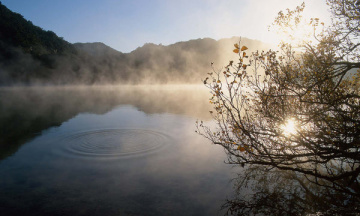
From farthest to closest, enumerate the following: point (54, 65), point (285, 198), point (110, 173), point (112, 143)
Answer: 1. point (54, 65)
2. point (112, 143)
3. point (110, 173)
4. point (285, 198)

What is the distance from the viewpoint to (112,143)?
17.1 m

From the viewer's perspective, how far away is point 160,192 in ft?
32.2

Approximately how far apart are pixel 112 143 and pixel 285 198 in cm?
1262

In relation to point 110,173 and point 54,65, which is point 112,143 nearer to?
point 110,173

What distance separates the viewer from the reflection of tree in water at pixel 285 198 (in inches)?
314

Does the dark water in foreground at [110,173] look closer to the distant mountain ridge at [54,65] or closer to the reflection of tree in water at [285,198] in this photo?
the reflection of tree in water at [285,198]

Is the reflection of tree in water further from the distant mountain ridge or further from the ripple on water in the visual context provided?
the distant mountain ridge

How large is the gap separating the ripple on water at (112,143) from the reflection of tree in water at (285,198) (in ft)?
25.0

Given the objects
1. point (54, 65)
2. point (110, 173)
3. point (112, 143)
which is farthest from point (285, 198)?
point (54, 65)

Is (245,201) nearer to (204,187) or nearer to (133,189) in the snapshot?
(204,187)

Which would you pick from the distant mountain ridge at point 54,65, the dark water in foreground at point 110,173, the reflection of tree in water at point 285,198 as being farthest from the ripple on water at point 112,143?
the distant mountain ridge at point 54,65

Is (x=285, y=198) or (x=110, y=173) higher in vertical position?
(x=285, y=198)

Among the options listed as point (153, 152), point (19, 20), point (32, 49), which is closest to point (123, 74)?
point (32, 49)

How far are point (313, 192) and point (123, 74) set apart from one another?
14821 centimetres
